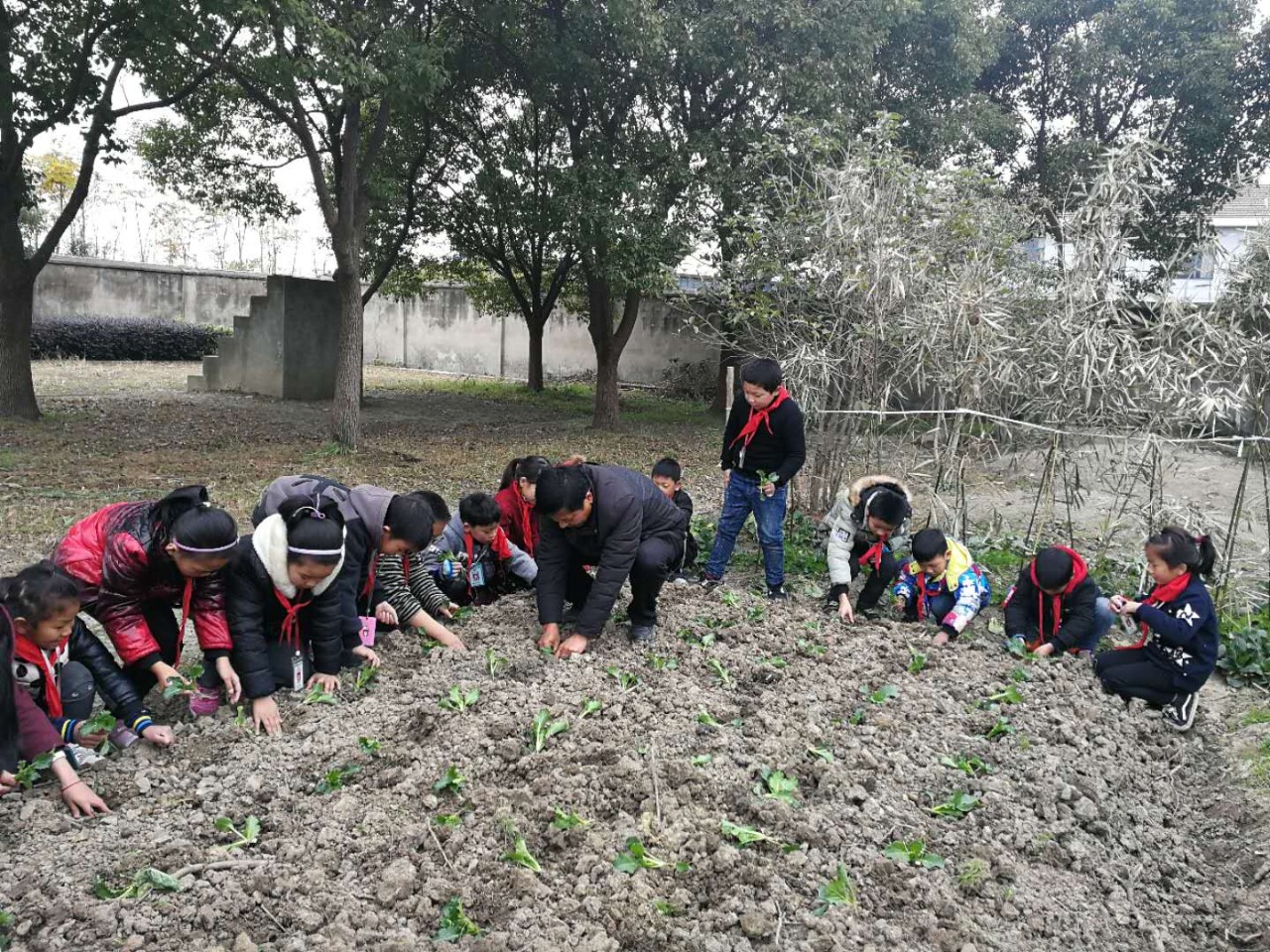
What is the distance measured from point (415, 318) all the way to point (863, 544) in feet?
67.3

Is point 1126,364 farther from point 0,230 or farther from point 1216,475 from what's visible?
point 0,230

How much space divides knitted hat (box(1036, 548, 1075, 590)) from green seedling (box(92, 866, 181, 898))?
3.57 meters

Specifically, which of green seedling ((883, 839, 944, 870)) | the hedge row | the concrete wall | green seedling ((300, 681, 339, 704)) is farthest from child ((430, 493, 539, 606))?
the hedge row

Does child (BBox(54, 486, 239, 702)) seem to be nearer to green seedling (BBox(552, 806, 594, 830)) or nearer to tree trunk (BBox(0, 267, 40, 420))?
green seedling (BBox(552, 806, 594, 830))

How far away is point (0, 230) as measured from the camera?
32.3 ft

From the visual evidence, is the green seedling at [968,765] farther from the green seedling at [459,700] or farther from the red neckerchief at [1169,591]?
the green seedling at [459,700]

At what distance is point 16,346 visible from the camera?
10367 mm

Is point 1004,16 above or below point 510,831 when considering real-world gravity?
above

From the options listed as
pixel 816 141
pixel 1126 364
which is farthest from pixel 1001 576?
pixel 816 141

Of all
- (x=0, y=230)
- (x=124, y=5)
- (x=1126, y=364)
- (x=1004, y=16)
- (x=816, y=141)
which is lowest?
(x=1126, y=364)

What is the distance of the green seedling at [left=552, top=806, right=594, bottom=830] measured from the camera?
8.59 ft

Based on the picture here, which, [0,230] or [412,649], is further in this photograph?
[0,230]

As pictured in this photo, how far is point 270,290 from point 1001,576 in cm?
1247

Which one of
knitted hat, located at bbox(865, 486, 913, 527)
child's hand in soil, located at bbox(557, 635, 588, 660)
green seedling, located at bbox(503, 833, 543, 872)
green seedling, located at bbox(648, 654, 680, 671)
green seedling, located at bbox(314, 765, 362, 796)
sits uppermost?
knitted hat, located at bbox(865, 486, 913, 527)
